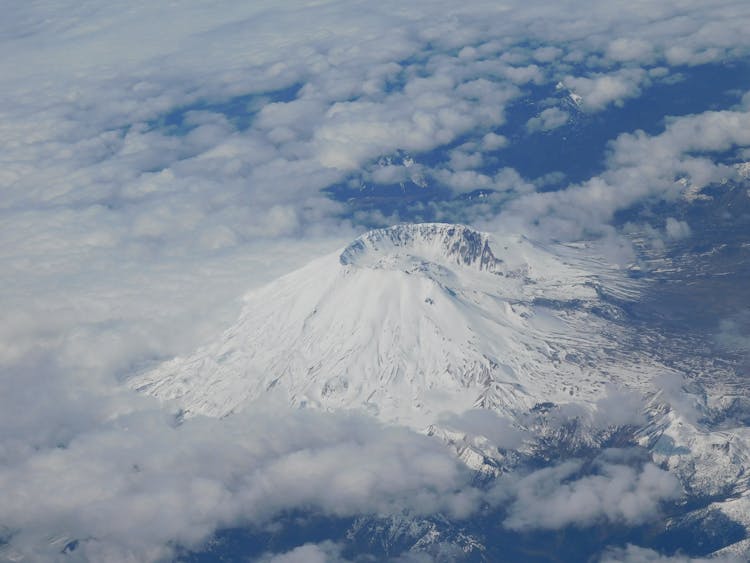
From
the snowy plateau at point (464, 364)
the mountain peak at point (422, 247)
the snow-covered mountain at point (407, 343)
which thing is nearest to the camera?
the snowy plateau at point (464, 364)

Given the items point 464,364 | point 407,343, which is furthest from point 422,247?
point 464,364

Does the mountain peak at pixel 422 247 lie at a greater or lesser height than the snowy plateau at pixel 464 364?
greater

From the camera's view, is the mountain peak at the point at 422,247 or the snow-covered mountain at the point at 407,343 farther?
the mountain peak at the point at 422,247

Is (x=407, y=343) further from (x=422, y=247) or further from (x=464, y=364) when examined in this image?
(x=422, y=247)

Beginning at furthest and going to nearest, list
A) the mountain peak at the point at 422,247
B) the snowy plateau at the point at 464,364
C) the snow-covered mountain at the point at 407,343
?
the mountain peak at the point at 422,247
the snow-covered mountain at the point at 407,343
the snowy plateau at the point at 464,364

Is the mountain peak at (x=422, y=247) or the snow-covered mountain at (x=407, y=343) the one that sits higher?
the mountain peak at (x=422, y=247)
